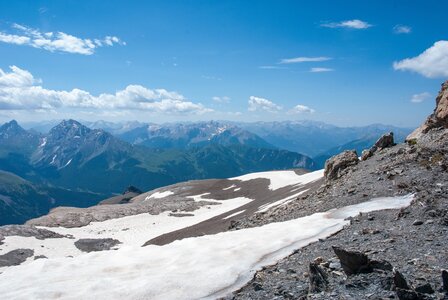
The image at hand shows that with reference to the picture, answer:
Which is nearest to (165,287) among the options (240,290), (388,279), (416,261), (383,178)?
(240,290)

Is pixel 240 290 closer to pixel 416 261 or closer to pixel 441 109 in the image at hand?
pixel 416 261

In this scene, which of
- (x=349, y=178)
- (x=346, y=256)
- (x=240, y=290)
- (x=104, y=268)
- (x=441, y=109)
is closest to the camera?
(x=346, y=256)

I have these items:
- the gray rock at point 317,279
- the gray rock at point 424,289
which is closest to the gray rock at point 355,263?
the gray rock at point 317,279

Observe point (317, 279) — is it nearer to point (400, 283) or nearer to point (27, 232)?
point (400, 283)

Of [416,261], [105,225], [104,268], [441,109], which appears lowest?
[105,225]

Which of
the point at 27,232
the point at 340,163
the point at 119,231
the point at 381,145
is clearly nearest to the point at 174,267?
the point at 340,163

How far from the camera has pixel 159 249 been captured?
19344 millimetres

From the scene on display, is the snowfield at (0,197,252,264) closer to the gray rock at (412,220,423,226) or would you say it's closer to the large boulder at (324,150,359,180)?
the large boulder at (324,150,359,180)

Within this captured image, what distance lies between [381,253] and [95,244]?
48.1 m

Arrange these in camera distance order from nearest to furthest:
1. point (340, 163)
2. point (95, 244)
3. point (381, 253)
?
point (381, 253), point (340, 163), point (95, 244)

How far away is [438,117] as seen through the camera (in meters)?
35.8

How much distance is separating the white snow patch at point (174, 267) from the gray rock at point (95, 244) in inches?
1391

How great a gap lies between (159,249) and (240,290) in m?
7.20

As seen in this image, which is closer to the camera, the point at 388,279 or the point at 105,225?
the point at 388,279
